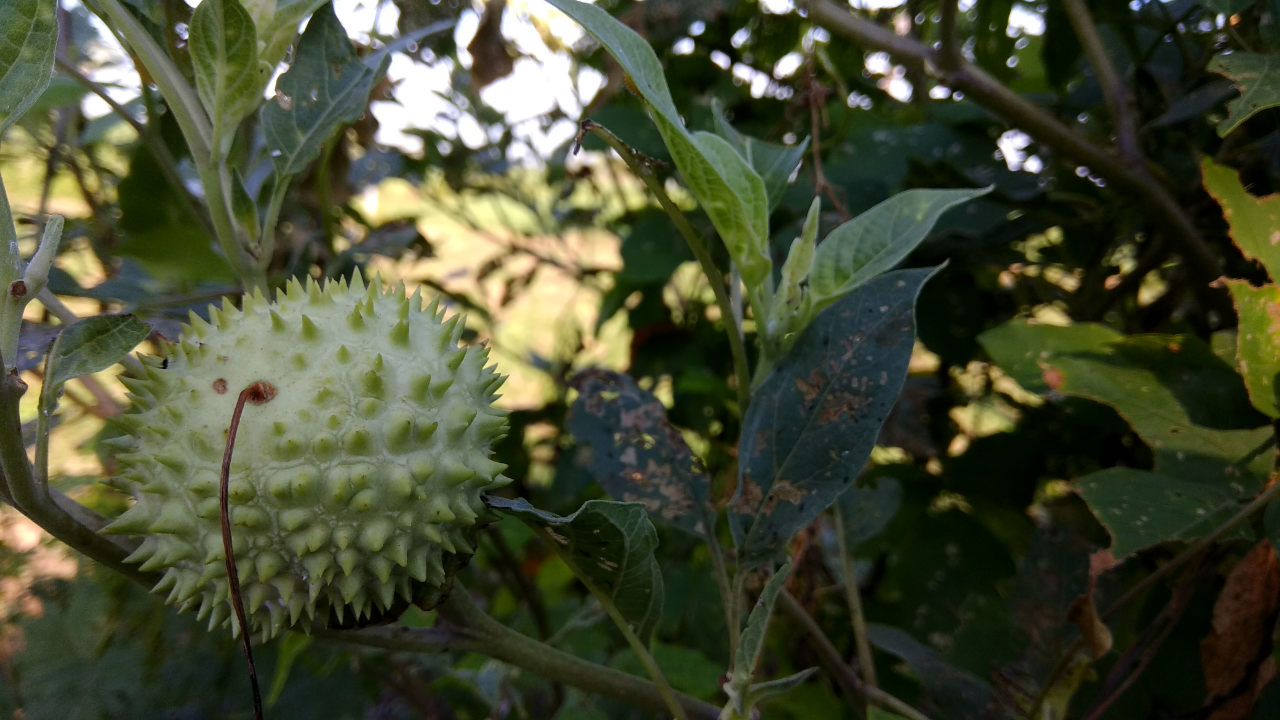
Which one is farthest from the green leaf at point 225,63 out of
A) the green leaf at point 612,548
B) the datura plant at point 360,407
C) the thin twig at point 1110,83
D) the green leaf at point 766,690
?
the thin twig at point 1110,83

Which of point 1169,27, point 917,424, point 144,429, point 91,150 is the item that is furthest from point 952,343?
point 91,150

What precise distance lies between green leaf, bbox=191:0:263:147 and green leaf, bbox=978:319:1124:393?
895 millimetres

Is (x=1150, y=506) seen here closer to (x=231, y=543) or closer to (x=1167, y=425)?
(x=1167, y=425)

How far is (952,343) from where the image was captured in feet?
4.50

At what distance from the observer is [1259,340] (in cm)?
80

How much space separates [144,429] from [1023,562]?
1086mm

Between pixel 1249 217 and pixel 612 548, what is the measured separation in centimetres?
81

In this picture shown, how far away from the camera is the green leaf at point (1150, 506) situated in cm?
79

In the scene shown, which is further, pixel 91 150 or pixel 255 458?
pixel 91 150

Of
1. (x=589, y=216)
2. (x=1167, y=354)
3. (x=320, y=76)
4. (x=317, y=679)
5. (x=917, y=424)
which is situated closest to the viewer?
(x=320, y=76)

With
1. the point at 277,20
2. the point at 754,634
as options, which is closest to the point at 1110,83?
the point at 754,634

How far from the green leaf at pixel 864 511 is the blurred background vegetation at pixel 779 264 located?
4 cm

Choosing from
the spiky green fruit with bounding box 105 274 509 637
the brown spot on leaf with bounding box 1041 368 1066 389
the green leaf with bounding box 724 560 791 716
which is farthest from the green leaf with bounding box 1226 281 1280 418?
the spiky green fruit with bounding box 105 274 509 637

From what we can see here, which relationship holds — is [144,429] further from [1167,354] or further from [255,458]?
[1167,354]
